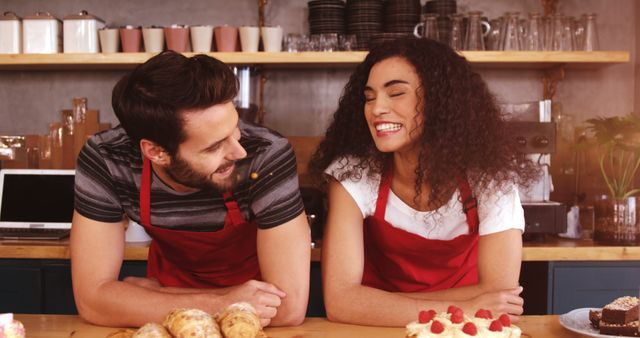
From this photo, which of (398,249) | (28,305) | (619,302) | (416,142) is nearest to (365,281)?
(398,249)

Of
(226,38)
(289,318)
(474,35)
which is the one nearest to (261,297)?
(289,318)

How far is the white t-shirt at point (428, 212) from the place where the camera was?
1.64 metres

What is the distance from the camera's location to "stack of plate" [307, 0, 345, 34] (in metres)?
2.89

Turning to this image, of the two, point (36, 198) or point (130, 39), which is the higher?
point (130, 39)

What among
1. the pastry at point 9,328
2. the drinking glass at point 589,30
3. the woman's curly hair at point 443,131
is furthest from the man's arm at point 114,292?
the drinking glass at point 589,30

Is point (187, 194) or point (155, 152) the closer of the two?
point (155, 152)

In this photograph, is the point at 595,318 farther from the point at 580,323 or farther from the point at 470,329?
the point at 470,329

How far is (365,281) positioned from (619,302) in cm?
67

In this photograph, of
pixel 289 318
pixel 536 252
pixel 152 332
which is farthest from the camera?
pixel 536 252

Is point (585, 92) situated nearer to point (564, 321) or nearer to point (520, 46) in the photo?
point (520, 46)

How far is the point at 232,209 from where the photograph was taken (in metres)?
1.58

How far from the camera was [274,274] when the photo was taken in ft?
4.81

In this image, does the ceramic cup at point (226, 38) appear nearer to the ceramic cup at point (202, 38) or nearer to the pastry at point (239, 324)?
the ceramic cup at point (202, 38)

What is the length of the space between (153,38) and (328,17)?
71 cm
